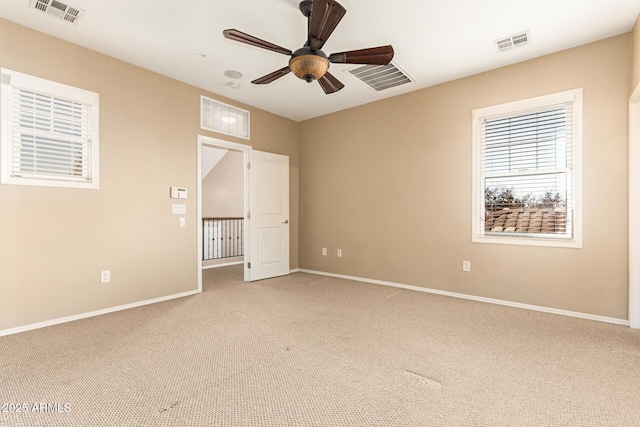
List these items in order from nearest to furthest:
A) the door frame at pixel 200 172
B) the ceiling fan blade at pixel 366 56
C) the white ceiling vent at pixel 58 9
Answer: the ceiling fan blade at pixel 366 56
the white ceiling vent at pixel 58 9
the door frame at pixel 200 172

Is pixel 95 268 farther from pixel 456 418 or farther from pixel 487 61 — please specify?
pixel 487 61

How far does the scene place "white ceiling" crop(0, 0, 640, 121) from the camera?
2.73 m

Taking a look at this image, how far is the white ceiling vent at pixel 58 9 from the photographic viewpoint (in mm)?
2689

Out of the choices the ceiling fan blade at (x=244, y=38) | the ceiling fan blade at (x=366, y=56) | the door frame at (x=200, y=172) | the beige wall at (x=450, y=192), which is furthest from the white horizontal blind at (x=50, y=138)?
the beige wall at (x=450, y=192)

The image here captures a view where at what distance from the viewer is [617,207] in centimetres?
316

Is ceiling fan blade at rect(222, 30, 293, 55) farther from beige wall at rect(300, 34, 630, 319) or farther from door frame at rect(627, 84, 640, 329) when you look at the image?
door frame at rect(627, 84, 640, 329)

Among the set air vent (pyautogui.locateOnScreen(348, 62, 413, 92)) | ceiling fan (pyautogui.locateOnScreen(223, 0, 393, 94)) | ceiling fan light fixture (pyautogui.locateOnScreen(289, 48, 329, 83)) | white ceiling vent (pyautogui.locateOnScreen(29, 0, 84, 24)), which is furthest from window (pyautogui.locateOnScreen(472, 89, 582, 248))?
→ white ceiling vent (pyautogui.locateOnScreen(29, 0, 84, 24))

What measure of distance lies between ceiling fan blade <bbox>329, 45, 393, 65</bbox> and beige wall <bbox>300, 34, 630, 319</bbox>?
2.09m

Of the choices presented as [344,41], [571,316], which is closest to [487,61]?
[344,41]

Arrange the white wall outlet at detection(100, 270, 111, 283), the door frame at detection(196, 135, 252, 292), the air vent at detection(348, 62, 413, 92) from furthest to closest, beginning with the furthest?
the door frame at detection(196, 135, 252, 292)
the air vent at detection(348, 62, 413, 92)
the white wall outlet at detection(100, 270, 111, 283)

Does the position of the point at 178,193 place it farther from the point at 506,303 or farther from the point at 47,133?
the point at 506,303

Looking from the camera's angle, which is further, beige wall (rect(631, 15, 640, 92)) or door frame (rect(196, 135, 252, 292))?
door frame (rect(196, 135, 252, 292))

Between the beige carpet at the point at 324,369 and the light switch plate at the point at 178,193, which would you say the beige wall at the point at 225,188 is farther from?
the beige carpet at the point at 324,369

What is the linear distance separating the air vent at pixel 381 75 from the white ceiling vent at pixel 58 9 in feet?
9.23
